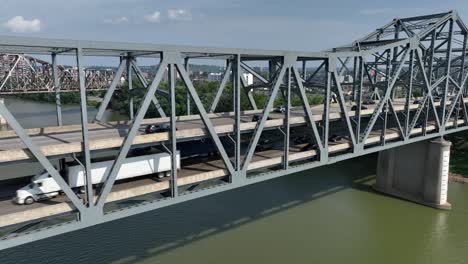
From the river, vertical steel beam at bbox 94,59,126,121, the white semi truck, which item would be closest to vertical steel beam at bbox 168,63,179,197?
the white semi truck

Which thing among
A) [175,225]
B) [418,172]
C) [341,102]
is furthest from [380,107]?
[175,225]

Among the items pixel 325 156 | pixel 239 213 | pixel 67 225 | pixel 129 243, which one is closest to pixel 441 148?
pixel 325 156

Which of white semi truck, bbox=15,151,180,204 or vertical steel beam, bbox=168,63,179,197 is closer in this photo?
white semi truck, bbox=15,151,180,204

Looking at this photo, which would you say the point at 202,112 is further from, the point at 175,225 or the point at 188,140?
the point at 175,225

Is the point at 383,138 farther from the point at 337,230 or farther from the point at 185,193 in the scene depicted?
the point at 185,193

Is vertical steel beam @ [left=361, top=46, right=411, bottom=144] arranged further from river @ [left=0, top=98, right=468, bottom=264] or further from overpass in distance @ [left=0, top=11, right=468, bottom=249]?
river @ [left=0, top=98, right=468, bottom=264]
